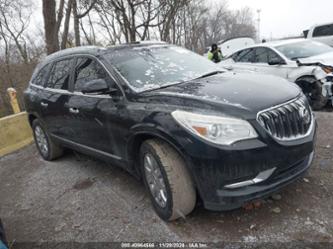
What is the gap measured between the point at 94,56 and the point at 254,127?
2.26 meters

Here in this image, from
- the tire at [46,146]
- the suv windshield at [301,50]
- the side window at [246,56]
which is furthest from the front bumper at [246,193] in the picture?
the side window at [246,56]

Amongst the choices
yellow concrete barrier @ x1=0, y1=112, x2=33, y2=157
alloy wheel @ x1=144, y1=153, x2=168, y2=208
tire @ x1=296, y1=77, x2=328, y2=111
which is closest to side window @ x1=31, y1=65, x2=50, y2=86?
yellow concrete barrier @ x1=0, y1=112, x2=33, y2=157

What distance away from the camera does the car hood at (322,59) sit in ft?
22.4

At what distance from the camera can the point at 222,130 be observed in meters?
2.65

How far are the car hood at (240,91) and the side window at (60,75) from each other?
1732 millimetres

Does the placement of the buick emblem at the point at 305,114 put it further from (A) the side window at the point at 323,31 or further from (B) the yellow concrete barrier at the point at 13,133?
(A) the side window at the point at 323,31

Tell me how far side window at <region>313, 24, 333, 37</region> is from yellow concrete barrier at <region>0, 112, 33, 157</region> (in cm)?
1065

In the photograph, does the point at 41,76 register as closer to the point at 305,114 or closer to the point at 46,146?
the point at 46,146

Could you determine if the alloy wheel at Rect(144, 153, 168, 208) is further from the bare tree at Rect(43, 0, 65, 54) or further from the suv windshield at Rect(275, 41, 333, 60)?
the bare tree at Rect(43, 0, 65, 54)

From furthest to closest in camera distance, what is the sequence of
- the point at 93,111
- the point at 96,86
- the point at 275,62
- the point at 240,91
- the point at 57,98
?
1. the point at 275,62
2. the point at 57,98
3. the point at 93,111
4. the point at 96,86
5. the point at 240,91

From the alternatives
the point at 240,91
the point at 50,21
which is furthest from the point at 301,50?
the point at 50,21

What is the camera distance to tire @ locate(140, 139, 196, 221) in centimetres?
290

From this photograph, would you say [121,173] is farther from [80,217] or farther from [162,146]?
[162,146]

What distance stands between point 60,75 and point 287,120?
3.30 metres
